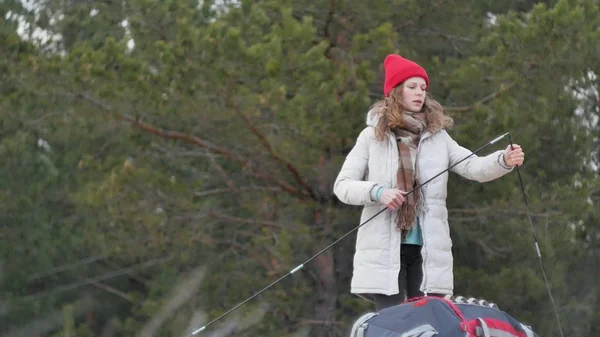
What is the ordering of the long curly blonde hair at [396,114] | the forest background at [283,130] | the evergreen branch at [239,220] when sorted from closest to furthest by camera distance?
the long curly blonde hair at [396,114] < the forest background at [283,130] < the evergreen branch at [239,220]

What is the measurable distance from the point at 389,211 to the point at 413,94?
460 mm

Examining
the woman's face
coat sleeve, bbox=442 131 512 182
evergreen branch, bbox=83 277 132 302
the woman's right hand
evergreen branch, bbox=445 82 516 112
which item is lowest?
evergreen branch, bbox=83 277 132 302

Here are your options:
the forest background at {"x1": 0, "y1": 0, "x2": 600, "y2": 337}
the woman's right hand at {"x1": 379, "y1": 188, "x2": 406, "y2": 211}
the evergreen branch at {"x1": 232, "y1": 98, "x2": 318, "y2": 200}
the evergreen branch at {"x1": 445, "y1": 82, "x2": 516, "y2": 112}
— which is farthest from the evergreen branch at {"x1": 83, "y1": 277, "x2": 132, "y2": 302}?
the woman's right hand at {"x1": 379, "y1": 188, "x2": 406, "y2": 211}

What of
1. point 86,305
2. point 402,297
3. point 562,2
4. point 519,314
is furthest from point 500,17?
point 86,305

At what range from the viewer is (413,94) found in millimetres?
4156

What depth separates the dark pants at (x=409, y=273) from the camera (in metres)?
4.03

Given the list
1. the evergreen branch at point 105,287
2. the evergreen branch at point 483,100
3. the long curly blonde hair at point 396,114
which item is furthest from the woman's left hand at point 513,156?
the evergreen branch at point 105,287

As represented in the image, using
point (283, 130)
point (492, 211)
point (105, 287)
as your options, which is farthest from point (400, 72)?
point (105, 287)

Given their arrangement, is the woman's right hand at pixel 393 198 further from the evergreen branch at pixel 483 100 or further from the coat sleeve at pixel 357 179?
the evergreen branch at pixel 483 100

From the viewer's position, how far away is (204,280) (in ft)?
33.8

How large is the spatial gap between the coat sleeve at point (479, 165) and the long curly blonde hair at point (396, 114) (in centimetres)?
9

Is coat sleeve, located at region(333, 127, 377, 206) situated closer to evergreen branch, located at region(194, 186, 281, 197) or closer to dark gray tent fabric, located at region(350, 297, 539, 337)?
dark gray tent fabric, located at region(350, 297, 539, 337)

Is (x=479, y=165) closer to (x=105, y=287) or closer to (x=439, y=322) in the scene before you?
(x=439, y=322)

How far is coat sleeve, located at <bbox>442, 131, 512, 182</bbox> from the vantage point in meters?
3.99
